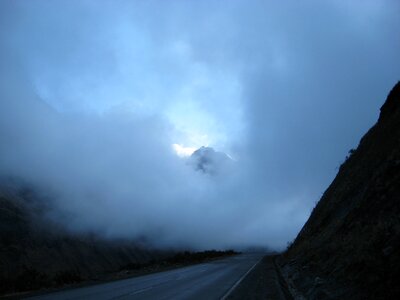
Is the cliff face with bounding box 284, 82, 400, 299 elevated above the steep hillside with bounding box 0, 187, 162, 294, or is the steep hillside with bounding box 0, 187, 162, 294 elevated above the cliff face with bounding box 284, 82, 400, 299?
the steep hillside with bounding box 0, 187, 162, 294

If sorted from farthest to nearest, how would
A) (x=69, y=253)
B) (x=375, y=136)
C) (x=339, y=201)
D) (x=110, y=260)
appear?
(x=110, y=260) < (x=69, y=253) < (x=375, y=136) < (x=339, y=201)

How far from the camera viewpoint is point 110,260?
9131 centimetres

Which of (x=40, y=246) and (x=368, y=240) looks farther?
(x=40, y=246)

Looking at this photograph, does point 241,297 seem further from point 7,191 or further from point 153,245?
point 153,245

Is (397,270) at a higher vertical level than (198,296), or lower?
lower

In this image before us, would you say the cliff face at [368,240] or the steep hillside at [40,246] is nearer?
the cliff face at [368,240]

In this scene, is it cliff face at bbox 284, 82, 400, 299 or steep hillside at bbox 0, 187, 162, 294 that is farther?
steep hillside at bbox 0, 187, 162, 294

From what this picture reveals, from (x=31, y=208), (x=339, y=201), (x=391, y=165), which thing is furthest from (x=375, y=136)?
(x=31, y=208)

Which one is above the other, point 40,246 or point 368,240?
point 40,246

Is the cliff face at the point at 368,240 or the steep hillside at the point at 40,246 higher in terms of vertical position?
the steep hillside at the point at 40,246

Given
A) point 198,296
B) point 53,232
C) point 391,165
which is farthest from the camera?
point 53,232

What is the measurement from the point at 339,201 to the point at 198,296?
698 inches

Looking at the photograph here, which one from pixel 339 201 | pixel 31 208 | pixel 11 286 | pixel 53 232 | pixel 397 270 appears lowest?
pixel 397 270

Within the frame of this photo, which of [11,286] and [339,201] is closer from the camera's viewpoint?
[11,286]
